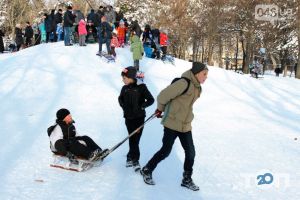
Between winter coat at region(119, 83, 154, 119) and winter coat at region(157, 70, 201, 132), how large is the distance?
643 millimetres

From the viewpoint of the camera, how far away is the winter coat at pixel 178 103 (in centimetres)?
575

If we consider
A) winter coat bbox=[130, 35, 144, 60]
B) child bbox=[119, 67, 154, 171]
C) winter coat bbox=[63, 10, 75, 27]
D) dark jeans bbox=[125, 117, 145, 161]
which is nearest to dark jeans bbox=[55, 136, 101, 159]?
dark jeans bbox=[125, 117, 145, 161]

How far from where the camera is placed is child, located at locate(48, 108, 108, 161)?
6676 millimetres

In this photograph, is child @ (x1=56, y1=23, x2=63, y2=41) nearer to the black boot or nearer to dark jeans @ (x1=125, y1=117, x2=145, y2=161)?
dark jeans @ (x1=125, y1=117, x2=145, y2=161)

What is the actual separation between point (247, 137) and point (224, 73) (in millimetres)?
12392

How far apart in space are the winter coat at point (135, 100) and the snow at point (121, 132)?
101 cm

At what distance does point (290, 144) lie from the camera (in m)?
9.69

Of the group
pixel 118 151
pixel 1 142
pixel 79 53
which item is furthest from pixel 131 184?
pixel 79 53

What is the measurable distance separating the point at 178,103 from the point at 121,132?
423cm

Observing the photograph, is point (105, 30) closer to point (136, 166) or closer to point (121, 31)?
point (121, 31)

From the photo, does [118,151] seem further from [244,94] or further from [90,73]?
[244,94]

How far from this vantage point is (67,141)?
6.68m

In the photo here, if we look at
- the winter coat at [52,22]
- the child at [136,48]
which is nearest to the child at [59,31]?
the winter coat at [52,22]

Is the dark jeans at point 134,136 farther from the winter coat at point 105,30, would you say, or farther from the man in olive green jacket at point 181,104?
the winter coat at point 105,30
